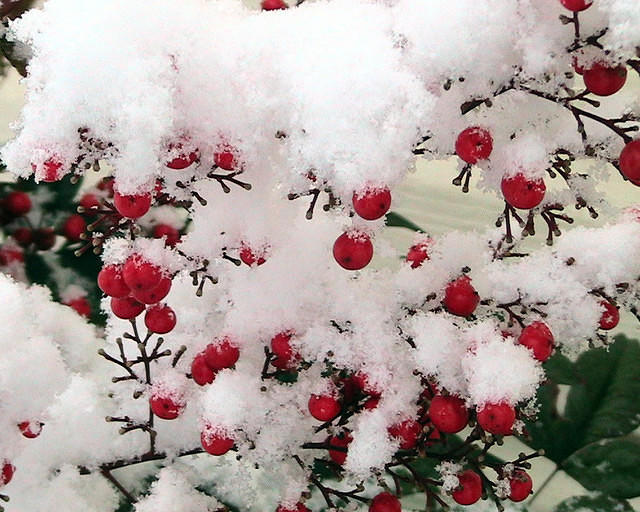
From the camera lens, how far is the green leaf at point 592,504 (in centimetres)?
71

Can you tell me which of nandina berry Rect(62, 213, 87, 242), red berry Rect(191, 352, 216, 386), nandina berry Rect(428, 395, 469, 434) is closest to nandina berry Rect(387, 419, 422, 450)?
nandina berry Rect(428, 395, 469, 434)

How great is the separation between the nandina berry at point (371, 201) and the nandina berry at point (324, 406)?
0.17 meters

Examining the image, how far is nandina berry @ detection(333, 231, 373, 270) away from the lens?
0.45 meters

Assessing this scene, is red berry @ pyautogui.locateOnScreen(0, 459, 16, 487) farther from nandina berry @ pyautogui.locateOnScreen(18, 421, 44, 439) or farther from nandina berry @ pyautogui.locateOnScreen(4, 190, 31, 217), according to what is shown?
nandina berry @ pyautogui.locateOnScreen(4, 190, 31, 217)

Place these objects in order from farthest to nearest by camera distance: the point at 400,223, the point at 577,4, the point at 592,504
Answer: the point at 400,223
the point at 592,504
the point at 577,4

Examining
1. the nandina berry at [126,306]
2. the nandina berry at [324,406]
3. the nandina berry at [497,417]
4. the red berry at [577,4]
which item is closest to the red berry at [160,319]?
the nandina berry at [126,306]

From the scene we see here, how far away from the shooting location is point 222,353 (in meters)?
0.52

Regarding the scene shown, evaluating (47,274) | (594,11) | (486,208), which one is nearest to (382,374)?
(594,11)

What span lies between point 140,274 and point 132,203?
2.7 inches

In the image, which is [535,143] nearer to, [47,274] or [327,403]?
[327,403]

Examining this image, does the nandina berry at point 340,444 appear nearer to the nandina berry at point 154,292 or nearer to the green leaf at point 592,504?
the nandina berry at point 154,292

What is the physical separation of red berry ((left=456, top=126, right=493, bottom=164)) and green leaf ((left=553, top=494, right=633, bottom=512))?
1.51 feet

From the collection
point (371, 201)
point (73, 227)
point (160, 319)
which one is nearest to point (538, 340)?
point (371, 201)

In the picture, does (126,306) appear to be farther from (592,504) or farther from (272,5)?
(592,504)
